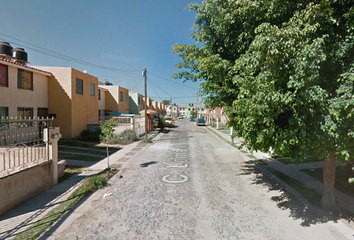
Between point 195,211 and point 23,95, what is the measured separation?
14.0 meters

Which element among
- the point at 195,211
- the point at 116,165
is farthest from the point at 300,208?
the point at 116,165

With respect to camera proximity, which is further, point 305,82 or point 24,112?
point 24,112

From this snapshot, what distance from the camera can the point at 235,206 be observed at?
512 centimetres

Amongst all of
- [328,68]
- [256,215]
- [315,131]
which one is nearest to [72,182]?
[256,215]

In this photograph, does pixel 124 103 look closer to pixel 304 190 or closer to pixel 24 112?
pixel 24 112

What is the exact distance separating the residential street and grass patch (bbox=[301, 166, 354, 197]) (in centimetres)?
197

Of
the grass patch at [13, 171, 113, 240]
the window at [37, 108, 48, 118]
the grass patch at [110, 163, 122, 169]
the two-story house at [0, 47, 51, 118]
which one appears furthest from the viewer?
the window at [37, 108, 48, 118]

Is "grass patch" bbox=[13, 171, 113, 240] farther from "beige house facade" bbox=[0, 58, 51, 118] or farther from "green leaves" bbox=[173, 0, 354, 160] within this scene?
"beige house facade" bbox=[0, 58, 51, 118]

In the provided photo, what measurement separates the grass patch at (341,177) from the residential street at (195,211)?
1.97 m

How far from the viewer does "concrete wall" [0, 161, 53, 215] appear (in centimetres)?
470

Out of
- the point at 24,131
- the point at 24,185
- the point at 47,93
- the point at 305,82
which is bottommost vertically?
the point at 24,185

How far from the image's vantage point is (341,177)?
7.09 m

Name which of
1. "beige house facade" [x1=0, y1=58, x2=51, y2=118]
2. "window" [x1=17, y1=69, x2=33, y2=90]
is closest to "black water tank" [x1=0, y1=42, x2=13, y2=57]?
"beige house facade" [x1=0, y1=58, x2=51, y2=118]

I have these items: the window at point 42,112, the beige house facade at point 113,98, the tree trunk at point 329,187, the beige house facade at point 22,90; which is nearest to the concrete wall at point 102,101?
the beige house facade at point 113,98
